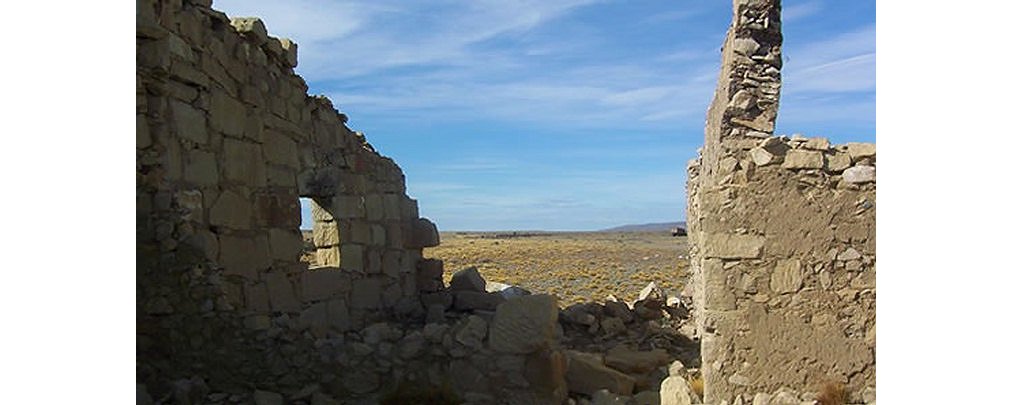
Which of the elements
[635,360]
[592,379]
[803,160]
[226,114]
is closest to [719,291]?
[803,160]

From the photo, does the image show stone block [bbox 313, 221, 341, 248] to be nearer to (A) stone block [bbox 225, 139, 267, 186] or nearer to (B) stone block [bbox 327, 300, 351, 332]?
(B) stone block [bbox 327, 300, 351, 332]

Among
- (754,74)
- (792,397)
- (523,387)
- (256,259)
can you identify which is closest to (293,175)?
(256,259)

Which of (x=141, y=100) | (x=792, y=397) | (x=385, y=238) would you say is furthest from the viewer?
(x=385, y=238)

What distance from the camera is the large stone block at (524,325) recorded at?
23.4ft

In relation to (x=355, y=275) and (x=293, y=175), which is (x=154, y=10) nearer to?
(x=293, y=175)

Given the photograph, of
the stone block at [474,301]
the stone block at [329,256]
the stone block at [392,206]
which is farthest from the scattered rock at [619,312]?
the stone block at [329,256]

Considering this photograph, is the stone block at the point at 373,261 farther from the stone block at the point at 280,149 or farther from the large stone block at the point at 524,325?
the large stone block at the point at 524,325

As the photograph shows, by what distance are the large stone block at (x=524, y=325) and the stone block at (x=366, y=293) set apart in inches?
90.6

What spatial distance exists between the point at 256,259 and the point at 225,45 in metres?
1.78

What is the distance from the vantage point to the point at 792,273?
552 cm

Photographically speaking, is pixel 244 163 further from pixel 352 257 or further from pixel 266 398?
pixel 352 257

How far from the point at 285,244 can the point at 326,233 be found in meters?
1.23

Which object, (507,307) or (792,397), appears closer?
(792,397)

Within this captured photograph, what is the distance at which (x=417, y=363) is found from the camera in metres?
7.19
